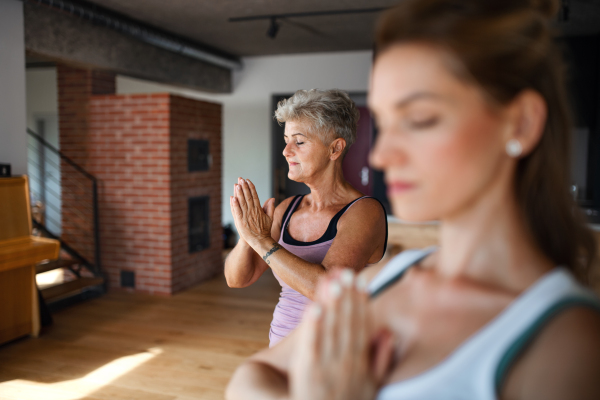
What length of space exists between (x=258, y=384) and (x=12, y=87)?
4250 mm

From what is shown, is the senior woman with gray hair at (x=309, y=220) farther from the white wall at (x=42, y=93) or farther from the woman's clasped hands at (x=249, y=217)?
the white wall at (x=42, y=93)

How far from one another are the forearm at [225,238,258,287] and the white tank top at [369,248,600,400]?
116 cm

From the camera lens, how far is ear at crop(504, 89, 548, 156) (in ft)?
1.99

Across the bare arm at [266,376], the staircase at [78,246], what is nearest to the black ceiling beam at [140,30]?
the staircase at [78,246]

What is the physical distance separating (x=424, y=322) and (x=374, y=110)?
1.02 feet

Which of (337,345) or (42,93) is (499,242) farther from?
(42,93)

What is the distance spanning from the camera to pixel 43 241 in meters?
3.75

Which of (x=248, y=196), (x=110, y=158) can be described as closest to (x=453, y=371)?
(x=248, y=196)

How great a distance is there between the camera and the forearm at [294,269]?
1.51m

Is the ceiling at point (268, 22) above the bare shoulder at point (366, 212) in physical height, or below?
above

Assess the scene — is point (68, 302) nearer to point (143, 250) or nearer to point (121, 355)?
point (143, 250)

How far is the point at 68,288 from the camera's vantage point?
4734mm

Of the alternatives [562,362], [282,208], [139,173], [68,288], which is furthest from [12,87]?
[562,362]

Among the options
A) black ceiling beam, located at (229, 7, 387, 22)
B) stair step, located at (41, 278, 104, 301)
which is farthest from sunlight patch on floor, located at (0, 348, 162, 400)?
black ceiling beam, located at (229, 7, 387, 22)
